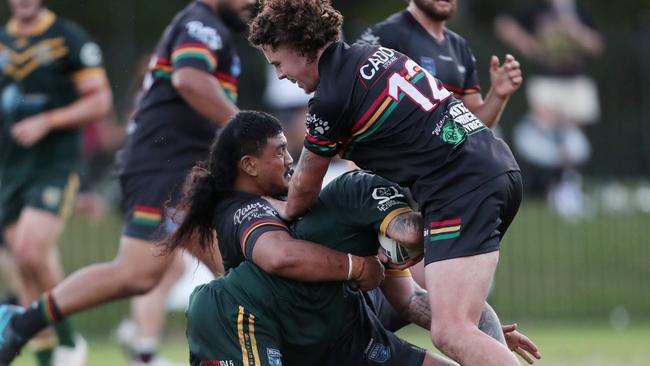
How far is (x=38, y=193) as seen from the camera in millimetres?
8758

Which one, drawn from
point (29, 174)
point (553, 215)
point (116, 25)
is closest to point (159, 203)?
point (29, 174)

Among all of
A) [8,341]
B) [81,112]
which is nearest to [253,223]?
[8,341]

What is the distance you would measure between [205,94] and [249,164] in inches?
61.0

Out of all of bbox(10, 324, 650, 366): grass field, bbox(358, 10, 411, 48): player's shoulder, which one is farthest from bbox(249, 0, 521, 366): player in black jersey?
bbox(10, 324, 650, 366): grass field

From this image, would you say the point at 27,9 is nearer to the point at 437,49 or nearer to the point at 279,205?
the point at 437,49

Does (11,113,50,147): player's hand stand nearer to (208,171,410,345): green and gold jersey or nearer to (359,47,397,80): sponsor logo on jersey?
(208,171,410,345): green and gold jersey

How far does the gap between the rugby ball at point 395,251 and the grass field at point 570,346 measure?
134 inches

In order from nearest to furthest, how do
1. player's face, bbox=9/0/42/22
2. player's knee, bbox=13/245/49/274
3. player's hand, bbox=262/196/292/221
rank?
player's hand, bbox=262/196/292/221
player's knee, bbox=13/245/49/274
player's face, bbox=9/0/42/22

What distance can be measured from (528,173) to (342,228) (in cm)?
870

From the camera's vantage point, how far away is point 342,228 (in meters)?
5.79

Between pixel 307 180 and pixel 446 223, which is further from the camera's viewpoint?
pixel 307 180

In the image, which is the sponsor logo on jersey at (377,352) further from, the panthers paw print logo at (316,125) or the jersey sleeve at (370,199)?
the panthers paw print logo at (316,125)

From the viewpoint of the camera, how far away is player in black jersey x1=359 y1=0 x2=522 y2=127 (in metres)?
6.99

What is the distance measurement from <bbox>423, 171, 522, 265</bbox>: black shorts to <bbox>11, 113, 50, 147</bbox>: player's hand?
12.9ft
